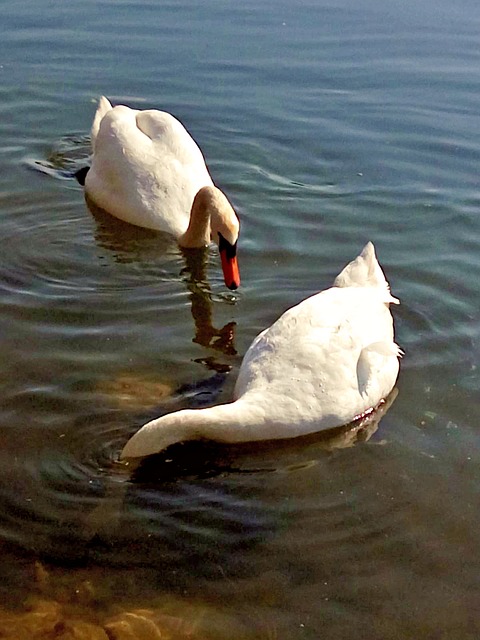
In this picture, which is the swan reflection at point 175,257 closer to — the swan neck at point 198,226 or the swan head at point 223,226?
the swan neck at point 198,226

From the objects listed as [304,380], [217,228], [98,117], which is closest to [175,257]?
[217,228]

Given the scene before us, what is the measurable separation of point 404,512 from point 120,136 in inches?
226

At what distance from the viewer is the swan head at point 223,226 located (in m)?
9.02

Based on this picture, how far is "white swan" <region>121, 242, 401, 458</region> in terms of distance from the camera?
6.52 metres

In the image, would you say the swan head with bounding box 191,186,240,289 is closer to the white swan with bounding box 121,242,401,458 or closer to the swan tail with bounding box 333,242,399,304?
the swan tail with bounding box 333,242,399,304

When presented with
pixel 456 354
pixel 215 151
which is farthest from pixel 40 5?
pixel 456 354

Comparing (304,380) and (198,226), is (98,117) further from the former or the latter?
(304,380)

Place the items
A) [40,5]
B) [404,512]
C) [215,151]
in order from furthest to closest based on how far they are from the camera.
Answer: [40,5], [215,151], [404,512]

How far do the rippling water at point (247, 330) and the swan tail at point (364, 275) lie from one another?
50cm

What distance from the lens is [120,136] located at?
10.8m

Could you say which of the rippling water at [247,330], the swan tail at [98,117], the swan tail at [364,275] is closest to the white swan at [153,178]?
the rippling water at [247,330]

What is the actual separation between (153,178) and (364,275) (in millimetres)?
3016

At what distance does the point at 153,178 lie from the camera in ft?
34.4

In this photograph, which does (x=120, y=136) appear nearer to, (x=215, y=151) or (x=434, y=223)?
(x=215, y=151)
